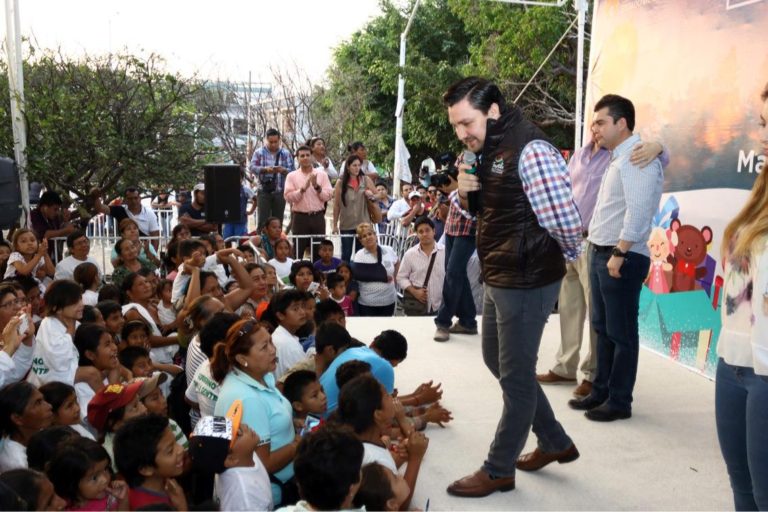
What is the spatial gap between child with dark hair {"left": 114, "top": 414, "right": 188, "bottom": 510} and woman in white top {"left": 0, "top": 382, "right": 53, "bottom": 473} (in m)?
0.50

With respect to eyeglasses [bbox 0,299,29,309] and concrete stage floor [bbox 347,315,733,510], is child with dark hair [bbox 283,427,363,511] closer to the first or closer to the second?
concrete stage floor [bbox 347,315,733,510]

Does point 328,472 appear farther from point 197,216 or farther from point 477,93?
point 197,216

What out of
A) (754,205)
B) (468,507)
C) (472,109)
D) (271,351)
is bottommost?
(468,507)

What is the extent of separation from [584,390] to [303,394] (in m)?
1.72

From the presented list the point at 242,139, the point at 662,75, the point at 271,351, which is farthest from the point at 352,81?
the point at 271,351

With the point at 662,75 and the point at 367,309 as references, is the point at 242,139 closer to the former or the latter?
the point at 367,309

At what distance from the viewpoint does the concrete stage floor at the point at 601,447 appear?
11.0 feet

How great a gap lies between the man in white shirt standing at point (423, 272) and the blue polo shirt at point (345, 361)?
354cm

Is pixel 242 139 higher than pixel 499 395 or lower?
higher

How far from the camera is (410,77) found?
18.5m

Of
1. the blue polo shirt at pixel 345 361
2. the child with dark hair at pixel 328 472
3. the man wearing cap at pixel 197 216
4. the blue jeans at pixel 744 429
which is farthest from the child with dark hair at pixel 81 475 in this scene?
the man wearing cap at pixel 197 216

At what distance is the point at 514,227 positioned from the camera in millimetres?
3170

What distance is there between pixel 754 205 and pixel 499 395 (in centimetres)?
256

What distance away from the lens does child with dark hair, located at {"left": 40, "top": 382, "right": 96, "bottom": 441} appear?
128 inches
